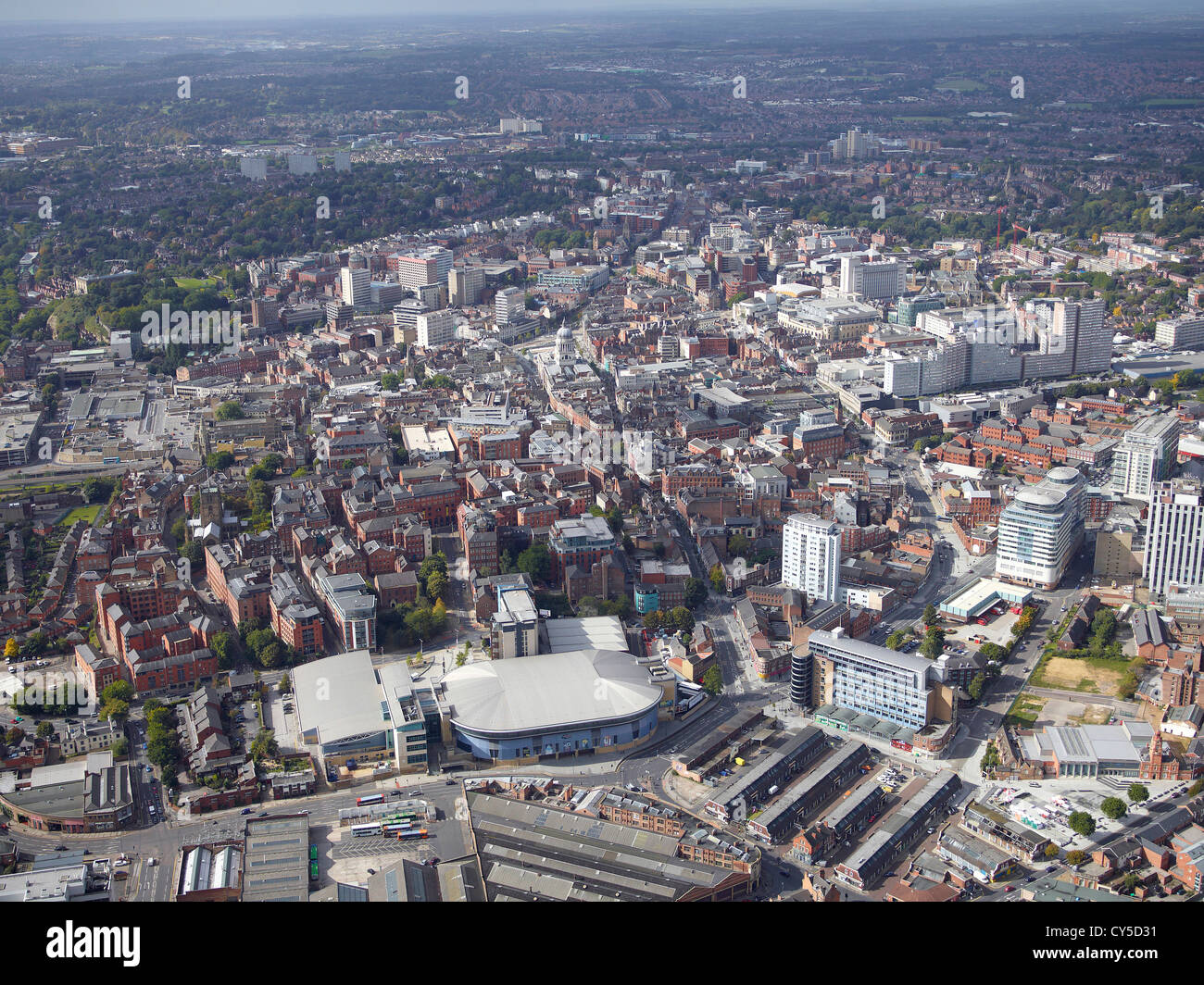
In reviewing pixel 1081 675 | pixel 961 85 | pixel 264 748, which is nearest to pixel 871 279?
pixel 1081 675

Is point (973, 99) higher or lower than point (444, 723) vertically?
higher

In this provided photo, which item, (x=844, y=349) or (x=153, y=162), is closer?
(x=844, y=349)

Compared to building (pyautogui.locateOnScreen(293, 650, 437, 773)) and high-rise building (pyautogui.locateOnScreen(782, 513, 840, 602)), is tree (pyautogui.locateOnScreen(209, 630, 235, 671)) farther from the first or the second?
high-rise building (pyautogui.locateOnScreen(782, 513, 840, 602))

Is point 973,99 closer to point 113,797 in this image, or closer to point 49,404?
point 49,404

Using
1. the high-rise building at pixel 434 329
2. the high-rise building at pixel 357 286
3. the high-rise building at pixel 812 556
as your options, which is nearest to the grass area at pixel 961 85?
the high-rise building at pixel 357 286

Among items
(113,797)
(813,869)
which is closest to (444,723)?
(113,797)

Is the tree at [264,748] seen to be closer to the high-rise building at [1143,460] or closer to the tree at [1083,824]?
the tree at [1083,824]

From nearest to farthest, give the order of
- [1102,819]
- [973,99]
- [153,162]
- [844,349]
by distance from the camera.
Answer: [1102,819] → [844,349] → [153,162] → [973,99]
